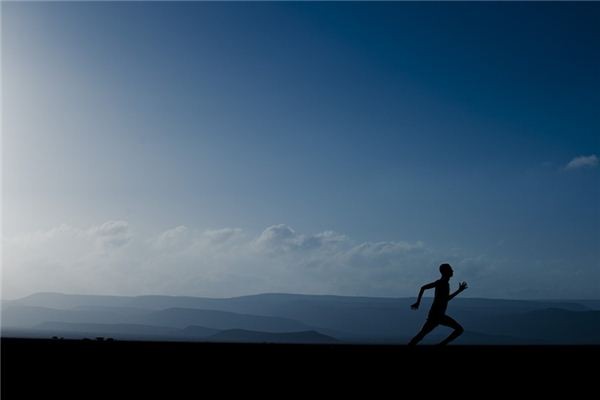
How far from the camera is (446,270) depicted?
1223 centimetres

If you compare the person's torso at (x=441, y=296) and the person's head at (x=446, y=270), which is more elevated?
the person's head at (x=446, y=270)

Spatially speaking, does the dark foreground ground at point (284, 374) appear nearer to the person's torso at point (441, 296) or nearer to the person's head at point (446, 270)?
the person's torso at point (441, 296)

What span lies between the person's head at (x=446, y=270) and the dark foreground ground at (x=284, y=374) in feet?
5.76

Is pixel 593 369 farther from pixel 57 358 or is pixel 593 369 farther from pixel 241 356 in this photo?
pixel 57 358

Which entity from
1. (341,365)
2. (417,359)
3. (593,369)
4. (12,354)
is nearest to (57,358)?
(12,354)

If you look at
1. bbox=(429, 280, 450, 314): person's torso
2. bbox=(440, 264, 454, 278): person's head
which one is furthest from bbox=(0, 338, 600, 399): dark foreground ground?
bbox=(440, 264, 454, 278): person's head

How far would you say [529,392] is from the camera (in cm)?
752

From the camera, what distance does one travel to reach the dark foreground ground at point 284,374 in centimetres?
739

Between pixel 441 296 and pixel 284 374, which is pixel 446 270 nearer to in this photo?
pixel 441 296

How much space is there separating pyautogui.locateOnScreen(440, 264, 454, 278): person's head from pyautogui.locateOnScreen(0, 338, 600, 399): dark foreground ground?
1.76 metres

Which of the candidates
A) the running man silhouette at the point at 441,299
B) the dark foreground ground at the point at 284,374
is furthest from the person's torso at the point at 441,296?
the dark foreground ground at the point at 284,374

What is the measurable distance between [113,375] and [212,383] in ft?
5.56

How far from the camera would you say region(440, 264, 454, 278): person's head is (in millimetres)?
12227

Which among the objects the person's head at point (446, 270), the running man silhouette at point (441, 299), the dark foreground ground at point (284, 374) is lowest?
the dark foreground ground at point (284, 374)
